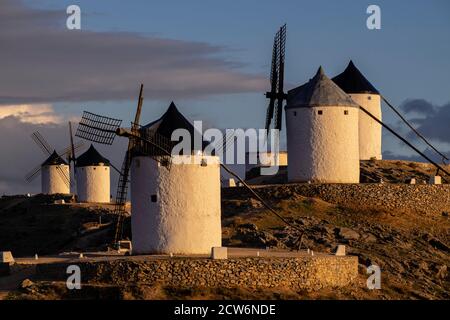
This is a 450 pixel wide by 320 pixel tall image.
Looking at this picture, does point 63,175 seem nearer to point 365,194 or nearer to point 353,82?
point 353,82

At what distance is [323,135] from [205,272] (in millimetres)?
20848

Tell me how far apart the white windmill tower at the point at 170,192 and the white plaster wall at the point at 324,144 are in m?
16.3

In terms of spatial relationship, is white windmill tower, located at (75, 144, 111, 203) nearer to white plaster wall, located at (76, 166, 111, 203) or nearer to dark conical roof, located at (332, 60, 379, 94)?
white plaster wall, located at (76, 166, 111, 203)

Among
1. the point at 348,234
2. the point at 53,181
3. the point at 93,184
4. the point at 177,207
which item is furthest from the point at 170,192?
the point at 53,181

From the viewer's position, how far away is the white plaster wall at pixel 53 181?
343 ft

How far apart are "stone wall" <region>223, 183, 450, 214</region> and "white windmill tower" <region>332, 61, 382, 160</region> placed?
10.1m

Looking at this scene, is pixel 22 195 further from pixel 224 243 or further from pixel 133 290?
pixel 133 290

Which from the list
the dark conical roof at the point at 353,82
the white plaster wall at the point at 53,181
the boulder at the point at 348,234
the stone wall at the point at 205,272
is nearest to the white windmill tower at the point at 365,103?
the dark conical roof at the point at 353,82

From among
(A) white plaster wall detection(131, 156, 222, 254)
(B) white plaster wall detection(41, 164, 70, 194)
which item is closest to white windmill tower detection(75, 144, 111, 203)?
(B) white plaster wall detection(41, 164, 70, 194)

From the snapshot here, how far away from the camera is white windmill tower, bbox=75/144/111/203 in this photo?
314 feet

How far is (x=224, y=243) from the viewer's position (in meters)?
59.4

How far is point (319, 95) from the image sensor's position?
6969cm

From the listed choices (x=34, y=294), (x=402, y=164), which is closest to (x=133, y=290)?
(x=34, y=294)

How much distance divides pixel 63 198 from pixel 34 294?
46.8 metres
